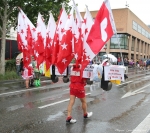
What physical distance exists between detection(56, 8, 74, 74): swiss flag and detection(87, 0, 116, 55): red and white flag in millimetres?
525

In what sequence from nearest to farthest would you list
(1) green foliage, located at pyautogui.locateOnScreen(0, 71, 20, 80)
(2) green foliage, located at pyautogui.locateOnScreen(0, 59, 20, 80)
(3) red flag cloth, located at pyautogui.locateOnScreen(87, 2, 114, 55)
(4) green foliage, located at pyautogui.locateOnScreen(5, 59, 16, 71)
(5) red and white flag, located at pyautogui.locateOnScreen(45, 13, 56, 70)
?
(3) red flag cloth, located at pyautogui.locateOnScreen(87, 2, 114, 55) < (5) red and white flag, located at pyautogui.locateOnScreen(45, 13, 56, 70) < (1) green foliage, located at pyautogui.locateOnScreen(0, 71, 20, 80) < (2) green foliage, located at pyautogui.locateOnScreen(0, 59, 20, 80) < (4) green foliage, located at pyautogui.locateOnScreen(5, 59, 16, 71)

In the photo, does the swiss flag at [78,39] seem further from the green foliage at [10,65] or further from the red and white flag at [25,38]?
the green foliage at [10,65]

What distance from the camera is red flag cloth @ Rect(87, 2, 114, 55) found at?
5.42 m

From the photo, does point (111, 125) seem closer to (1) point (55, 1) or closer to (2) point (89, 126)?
(2) point (89, 126)

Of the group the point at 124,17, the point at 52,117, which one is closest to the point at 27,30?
the point at 52,117

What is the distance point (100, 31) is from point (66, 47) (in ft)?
2.92

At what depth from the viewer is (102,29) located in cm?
550

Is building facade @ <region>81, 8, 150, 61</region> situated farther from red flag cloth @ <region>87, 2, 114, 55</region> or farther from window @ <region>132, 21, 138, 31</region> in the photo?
red flag cloth @ <region>87, 2, 114, 55</region>

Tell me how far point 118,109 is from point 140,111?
690mm

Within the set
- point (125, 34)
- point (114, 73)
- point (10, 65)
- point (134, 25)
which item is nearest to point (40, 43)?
point (114, 73)

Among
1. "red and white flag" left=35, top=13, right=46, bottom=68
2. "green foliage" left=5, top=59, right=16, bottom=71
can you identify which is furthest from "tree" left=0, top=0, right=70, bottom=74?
"red and white flag" left=35, top=13, right=46, bottom=68

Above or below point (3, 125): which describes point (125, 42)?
above

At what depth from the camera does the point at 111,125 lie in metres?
6.12

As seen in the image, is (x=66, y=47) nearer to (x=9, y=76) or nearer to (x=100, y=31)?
(x=100, y=31)
